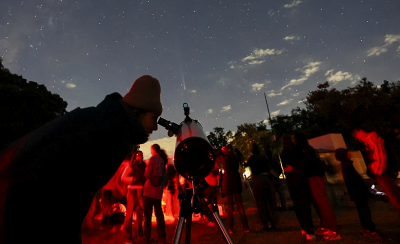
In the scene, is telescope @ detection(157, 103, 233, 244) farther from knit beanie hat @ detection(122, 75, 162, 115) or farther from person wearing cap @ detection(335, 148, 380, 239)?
person wearing cap @ detection(335, 148, 380, 239)

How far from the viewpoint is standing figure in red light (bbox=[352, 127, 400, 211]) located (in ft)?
11.2

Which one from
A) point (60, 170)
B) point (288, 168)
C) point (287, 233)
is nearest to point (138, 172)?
point (288, 168)

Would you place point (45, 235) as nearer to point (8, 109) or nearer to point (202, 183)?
point (202, 183)

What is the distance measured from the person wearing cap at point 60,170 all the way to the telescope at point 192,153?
906 millimetres

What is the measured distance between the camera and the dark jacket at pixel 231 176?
4.88 m

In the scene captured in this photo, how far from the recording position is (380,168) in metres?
3.46

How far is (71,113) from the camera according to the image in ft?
2.86

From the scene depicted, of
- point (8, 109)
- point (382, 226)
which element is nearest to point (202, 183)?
point (382, 226)

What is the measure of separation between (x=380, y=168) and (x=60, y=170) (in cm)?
425

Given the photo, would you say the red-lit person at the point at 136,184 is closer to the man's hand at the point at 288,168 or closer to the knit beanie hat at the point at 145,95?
the man's hand at the point at 288,168

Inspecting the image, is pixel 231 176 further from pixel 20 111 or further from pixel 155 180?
pixel 20 111

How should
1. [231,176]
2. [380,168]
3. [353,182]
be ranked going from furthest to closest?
[231,176]
[353,182]
[380,168]

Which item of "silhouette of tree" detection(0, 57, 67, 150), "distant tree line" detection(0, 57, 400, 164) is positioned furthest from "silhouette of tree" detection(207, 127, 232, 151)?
"silhouette of tree" detection(0, 57, 67, 150)

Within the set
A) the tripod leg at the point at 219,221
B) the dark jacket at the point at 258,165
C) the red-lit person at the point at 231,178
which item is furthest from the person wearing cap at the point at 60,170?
the dark jacket at the point at 258,165
